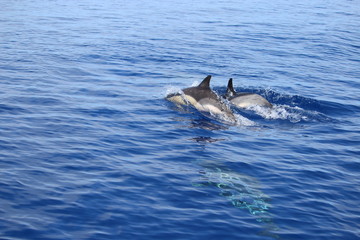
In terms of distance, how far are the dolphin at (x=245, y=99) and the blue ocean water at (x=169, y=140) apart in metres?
0.51

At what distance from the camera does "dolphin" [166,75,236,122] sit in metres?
17.9

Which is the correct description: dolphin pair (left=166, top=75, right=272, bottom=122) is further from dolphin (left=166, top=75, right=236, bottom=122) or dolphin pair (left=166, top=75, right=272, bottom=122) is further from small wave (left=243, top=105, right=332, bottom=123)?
small wave (left=243, top=105, right=332, bottom=123)

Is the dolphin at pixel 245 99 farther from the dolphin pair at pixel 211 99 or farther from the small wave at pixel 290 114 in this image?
the small wave at pixel 290 114

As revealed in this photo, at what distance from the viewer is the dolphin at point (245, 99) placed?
18891 mm

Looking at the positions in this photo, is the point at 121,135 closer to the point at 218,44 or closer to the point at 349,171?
the point at 349,171

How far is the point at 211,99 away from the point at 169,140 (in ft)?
12.9

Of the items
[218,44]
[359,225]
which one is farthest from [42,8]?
[359,225]

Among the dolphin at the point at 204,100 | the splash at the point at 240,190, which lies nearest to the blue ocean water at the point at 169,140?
the splash at the point at 240,190

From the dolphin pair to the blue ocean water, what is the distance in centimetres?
47

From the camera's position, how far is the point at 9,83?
19.8 metres

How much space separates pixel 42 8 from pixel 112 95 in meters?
26.5

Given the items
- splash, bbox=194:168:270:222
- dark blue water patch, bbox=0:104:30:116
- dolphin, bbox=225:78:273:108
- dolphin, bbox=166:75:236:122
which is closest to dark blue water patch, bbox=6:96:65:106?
dark blue water patch, bbox=0:104:30:116

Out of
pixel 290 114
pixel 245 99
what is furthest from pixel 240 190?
pixel 245 99

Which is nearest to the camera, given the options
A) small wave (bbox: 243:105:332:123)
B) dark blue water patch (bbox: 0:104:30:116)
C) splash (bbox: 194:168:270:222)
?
splash (bbox: 194:168:270:222)
